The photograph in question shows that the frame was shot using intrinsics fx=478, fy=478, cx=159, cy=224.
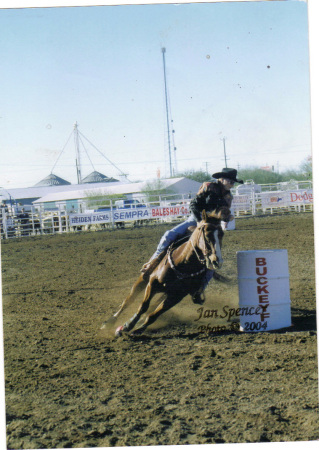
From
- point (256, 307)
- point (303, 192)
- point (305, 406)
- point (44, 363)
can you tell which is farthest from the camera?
point (303, 192)

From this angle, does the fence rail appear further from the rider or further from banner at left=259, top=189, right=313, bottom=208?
the rider

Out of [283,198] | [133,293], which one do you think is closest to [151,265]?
[133,293]

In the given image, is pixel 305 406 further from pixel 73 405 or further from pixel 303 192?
pixel 303 192

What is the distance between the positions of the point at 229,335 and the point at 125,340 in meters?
1.11

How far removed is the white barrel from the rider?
0.45 meters

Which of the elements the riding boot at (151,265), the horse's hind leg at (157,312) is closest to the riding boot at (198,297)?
the horse's hind leg at (157,312)

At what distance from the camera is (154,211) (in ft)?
23.6

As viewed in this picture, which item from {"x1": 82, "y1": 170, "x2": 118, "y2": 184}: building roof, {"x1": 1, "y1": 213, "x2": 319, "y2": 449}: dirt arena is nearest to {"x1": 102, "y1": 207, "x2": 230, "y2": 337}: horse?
→ {"x1": 1, "y1": 213, "x2": 319, "y2": 449}: dirt arena

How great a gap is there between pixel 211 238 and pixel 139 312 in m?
1.15

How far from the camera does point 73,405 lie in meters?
4.07

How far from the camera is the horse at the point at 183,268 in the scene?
5055 millimetres

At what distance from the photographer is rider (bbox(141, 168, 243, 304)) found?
5.18 meters

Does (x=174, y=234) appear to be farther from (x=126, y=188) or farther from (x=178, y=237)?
(x=126, y=188)

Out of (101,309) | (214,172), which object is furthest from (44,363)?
(214,172)
